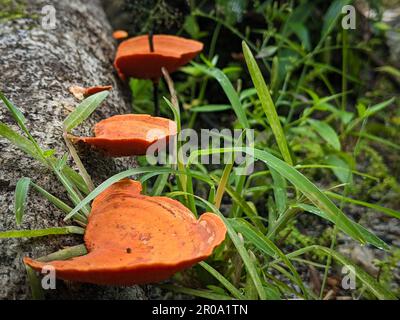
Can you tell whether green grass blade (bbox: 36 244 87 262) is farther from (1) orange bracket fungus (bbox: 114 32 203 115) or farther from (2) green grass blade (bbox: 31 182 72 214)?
(1) orange bracket fungus (bbox: 114 32 203 115)

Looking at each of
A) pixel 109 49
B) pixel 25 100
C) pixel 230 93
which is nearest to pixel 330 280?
pixel 230 93

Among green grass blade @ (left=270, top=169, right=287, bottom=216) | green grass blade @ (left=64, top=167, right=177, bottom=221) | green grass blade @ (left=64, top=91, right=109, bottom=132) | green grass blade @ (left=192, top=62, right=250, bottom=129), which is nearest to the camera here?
green grass blade @ (left=64, top=167, right=177, bottom=221)

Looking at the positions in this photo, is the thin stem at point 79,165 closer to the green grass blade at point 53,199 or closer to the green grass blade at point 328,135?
the green grass blade at point 53,199

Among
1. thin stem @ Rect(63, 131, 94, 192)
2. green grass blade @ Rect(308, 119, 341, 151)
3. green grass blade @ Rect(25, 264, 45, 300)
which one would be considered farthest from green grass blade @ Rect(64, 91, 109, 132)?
green grass blade @ Rect(308, 119, 341, 151)

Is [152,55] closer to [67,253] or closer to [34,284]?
[67,253]

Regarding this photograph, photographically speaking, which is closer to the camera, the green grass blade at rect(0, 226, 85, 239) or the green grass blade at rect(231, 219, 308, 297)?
the green grass blade at rect(0, 226, 85, 239)

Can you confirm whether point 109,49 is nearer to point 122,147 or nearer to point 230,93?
point 230,93

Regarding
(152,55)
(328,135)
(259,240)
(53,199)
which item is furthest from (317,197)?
(152,55)
